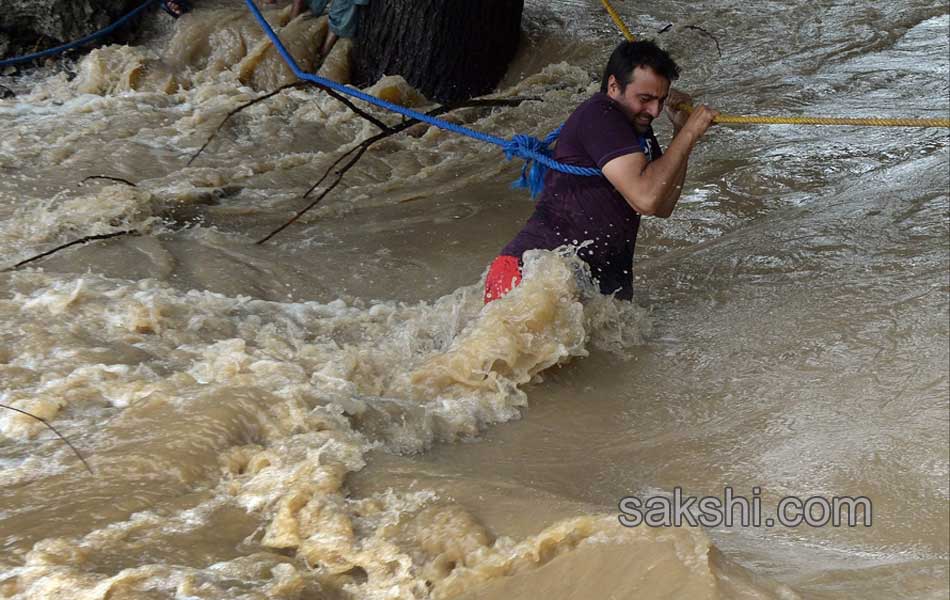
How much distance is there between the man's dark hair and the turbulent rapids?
690 millimetres

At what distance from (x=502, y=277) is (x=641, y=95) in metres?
0.84

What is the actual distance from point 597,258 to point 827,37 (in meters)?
5.10

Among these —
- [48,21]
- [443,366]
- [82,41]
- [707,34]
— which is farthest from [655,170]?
[48,21]

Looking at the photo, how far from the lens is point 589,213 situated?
385cm

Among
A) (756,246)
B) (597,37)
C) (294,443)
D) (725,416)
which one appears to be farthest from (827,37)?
(294,443)

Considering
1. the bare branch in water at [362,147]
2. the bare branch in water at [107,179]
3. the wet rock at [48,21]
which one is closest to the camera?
the bare branch in water at [362,147]

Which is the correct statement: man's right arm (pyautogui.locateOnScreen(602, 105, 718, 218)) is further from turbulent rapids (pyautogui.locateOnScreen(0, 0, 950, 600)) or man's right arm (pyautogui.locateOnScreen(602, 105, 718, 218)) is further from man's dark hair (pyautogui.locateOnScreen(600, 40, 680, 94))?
turbulent rapids (pyautogui.locateOnScreen(0, 0, 950, 600))

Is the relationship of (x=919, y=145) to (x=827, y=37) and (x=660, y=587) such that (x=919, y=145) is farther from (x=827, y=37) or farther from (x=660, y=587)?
(x=660, y=587)

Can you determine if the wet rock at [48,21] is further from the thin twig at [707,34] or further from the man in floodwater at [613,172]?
the man in floodwater at [613,172]

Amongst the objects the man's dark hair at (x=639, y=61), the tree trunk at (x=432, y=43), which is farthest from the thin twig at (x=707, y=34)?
the man's dark hair at (x=639, y=61)

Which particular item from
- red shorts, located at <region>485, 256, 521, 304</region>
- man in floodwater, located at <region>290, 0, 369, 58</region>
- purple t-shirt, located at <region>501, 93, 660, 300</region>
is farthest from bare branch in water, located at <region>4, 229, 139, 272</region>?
man in floodwater, located at <region>290, 0, 369, 58</region>

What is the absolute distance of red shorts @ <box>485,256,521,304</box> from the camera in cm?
385

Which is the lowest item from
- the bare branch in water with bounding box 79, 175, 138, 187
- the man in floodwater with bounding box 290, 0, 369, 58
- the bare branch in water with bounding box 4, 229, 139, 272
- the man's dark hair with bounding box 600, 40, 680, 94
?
the bare branch in water with bounding box 4, 229, 139, 272

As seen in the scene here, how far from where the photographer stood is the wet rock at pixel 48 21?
26.0 feet
